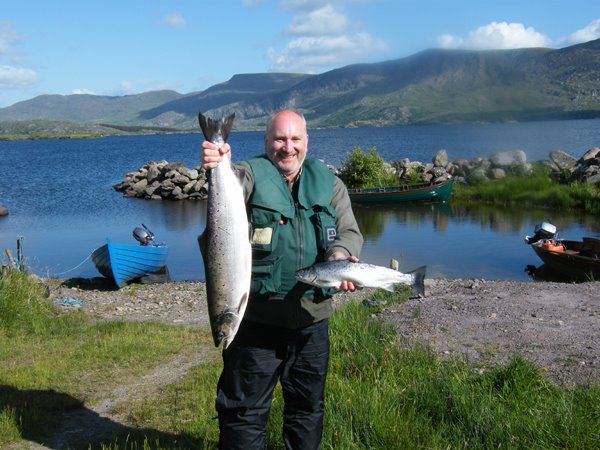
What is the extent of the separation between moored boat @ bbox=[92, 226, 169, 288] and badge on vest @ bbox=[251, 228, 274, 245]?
46.5ft

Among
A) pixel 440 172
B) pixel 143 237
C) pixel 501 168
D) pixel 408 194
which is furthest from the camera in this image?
pixel 440 172

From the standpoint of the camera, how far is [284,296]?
4.48 meters

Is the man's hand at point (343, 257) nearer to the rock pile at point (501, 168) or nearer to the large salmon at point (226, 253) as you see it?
the large salmon at point (226, 253)

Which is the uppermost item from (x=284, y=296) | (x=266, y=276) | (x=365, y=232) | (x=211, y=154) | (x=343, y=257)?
(x=211, y=154)

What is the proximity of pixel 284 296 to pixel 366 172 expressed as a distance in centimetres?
3325

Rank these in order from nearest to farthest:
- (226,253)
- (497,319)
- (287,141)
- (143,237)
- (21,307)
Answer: (226,253)
(287,141)
(497,319)
(21,307)
(143,237)

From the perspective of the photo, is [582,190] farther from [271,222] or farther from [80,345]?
[271,222]

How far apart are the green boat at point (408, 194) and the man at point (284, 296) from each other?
29691mm

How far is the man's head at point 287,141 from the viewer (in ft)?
14.8

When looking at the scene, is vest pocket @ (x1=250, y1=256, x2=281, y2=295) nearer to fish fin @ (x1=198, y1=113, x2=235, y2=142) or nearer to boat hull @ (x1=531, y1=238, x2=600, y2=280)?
fish fin @ (x1=198, y1=113, x2=235, y2=142)

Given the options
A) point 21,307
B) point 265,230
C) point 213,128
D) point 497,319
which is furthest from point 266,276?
point 21,307

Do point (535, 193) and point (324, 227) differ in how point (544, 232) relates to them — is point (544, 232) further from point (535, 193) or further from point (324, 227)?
point (324, 227)

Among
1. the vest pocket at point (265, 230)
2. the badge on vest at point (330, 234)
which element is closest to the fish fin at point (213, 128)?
the vest pocket at point (265, 230)

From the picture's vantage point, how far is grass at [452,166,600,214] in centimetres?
2962
